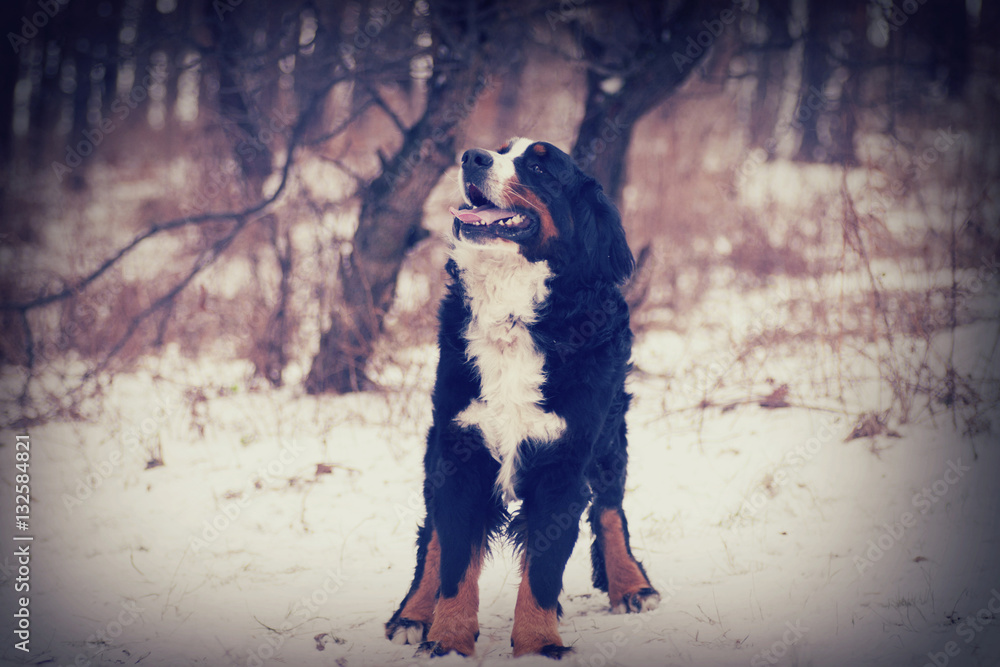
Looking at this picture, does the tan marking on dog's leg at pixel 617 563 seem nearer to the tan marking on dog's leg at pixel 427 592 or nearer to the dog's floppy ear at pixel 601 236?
the tan marking on dog's leg at pixel 427 592

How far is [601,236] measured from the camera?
2.46 metres

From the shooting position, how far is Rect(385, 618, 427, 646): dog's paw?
2.25 meters

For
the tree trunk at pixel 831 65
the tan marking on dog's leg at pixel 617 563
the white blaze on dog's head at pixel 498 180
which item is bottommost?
the tan marking on dog's leg at pixel 617 563

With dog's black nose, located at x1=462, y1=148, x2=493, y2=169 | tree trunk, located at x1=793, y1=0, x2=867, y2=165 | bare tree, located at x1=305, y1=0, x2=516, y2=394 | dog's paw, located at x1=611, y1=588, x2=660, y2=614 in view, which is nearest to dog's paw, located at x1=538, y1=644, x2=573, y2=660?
dog's paw, located at x1=611, y1=588, x2=660, y2=614

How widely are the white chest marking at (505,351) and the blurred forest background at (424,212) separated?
91cm

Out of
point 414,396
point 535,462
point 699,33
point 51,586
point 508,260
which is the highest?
point 699,33

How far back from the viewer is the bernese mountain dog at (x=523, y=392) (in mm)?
2164

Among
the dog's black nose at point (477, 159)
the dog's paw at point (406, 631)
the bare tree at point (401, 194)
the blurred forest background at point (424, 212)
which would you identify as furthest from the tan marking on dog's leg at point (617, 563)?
the bare tree at point (401, 194)

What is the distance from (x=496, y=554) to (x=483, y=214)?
1593 millimetres

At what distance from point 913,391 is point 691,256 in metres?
3.75

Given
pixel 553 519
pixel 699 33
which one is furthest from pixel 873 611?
pixel 699 33

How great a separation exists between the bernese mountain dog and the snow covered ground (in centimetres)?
18

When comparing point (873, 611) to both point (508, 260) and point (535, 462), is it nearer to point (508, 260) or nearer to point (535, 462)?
point (535, 462)

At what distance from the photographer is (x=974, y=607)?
2.30 meters
